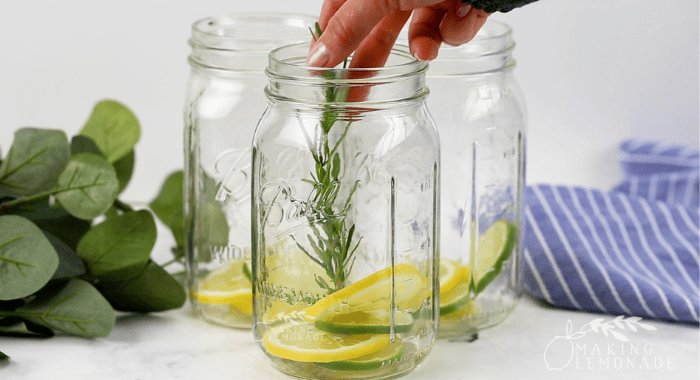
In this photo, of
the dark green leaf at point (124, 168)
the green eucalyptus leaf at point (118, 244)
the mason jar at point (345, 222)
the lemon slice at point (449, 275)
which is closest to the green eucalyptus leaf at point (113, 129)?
the dark green leaf at point (124, 168)

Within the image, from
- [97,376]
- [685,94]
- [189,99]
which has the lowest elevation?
[97,376]

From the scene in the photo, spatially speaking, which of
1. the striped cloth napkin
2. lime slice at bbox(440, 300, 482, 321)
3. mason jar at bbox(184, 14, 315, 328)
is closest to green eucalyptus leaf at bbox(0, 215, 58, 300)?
mason jar at bbox(184, 14, 315, 328)

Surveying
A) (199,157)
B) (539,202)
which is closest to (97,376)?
(199,157)

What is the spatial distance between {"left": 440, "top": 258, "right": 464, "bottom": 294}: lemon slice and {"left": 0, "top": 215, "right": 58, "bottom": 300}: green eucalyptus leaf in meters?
0.35

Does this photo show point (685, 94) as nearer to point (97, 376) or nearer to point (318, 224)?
point (318, 224)

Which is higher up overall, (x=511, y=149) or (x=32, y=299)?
(x=511, y=149)

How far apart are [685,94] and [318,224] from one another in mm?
894

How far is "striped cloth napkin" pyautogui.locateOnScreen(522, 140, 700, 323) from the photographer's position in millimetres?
933

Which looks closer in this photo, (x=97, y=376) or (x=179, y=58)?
(x=97, y=376)

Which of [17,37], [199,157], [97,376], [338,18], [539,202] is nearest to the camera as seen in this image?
[338,18]

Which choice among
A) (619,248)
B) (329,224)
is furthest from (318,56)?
(619,248)

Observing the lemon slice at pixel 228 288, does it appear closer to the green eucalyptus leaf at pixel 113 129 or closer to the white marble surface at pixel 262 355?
the white marble surface at pixel 262 355

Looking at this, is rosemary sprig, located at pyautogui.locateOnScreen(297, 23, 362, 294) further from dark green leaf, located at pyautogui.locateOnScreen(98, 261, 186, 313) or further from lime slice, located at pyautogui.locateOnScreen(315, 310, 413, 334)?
dark green leaf, located at pyautogui.locateOnScreen(98, 261, 186, 313)

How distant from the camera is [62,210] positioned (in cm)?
94
